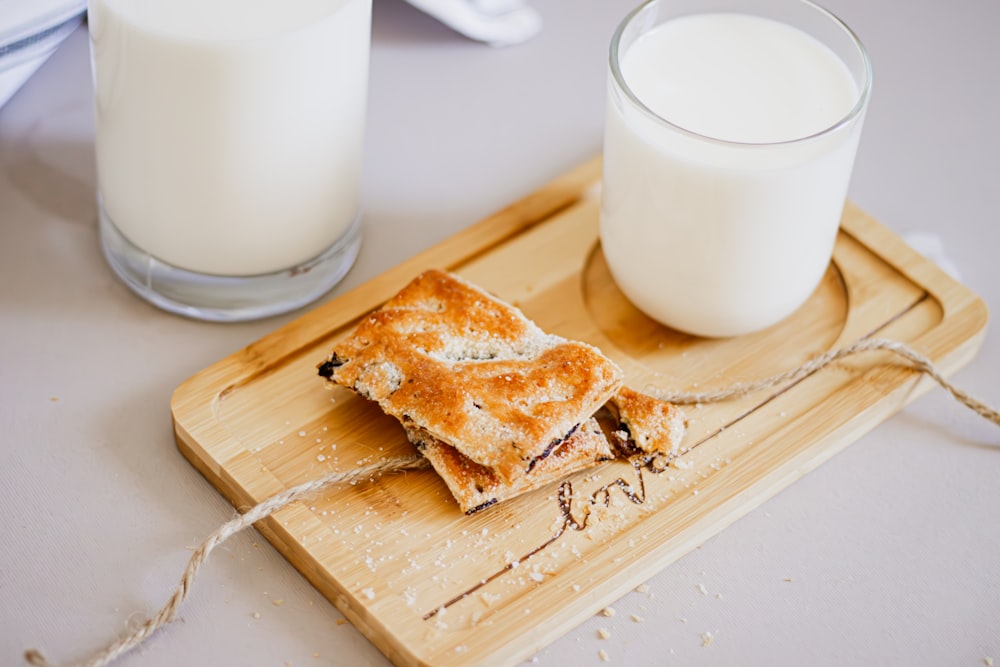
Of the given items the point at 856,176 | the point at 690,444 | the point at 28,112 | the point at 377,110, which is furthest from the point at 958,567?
the point at 28,112

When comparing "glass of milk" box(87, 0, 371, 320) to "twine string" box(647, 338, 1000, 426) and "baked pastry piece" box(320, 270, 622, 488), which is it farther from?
"twine string" box(647, 338, 1000, 426)

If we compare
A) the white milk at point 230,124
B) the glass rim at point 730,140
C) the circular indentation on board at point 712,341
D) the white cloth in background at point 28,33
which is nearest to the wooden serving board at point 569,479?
the circular indentation on board at point 712,341

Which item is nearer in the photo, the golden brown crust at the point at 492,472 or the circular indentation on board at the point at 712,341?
the golden brown crust at the point at 492,472

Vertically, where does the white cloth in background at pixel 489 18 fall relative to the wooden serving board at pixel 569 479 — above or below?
above

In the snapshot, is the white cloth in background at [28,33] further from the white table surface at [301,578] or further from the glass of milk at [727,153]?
the glass of milk at [727,153]

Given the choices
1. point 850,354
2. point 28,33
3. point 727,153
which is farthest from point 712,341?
point 28,33

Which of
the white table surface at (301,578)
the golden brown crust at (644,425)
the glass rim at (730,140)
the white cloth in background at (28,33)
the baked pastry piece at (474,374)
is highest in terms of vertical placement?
the glass rim at (730,140)

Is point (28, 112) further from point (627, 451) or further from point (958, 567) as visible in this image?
point (958, 567)
